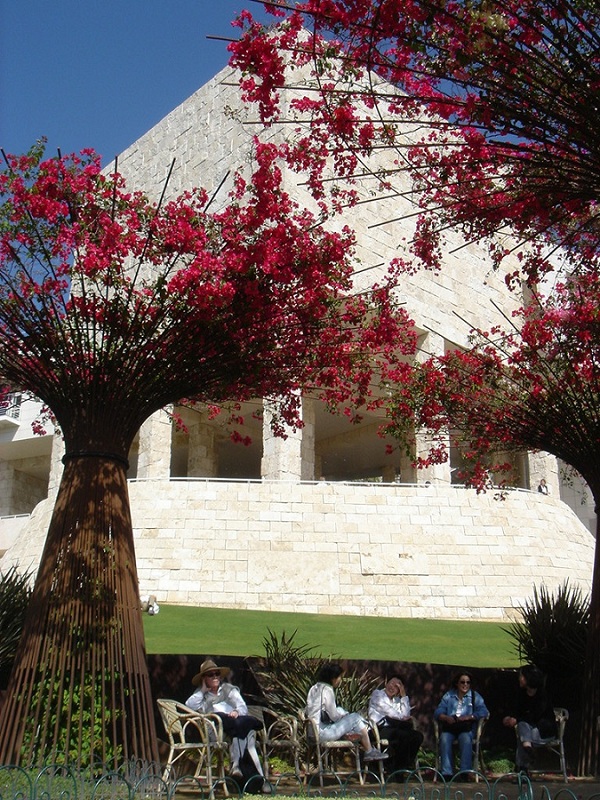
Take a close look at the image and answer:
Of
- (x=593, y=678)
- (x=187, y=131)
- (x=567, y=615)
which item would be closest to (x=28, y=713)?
(x=593, y=678)

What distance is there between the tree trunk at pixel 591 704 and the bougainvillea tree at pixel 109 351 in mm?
3150

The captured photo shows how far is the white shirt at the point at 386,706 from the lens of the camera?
6.88 metres

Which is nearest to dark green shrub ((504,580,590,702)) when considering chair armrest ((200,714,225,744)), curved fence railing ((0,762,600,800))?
curved fence railing ((0,762,600,800))

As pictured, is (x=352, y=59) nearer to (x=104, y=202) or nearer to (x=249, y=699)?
(x=104, y=202)

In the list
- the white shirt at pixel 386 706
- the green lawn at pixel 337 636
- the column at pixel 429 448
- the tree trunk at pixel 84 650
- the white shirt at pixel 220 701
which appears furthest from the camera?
the column at pixel 429 448

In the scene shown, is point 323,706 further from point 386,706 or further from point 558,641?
point 558,641

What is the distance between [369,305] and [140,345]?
8.02 ft

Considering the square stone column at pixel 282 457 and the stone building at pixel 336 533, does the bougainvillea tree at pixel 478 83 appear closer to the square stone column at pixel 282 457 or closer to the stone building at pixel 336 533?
the stone building at pixel 336 533

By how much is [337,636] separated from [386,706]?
16.7 ft

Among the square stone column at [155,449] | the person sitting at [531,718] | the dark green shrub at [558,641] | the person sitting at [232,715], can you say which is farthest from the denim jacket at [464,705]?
the square stone column at [155,449]

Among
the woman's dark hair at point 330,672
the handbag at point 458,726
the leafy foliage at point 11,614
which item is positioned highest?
the leafy foliage at point 11,614

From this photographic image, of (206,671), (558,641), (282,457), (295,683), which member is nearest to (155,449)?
(282,457)

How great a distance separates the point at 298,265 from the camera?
6391 millimetres

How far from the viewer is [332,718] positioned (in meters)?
6.33
